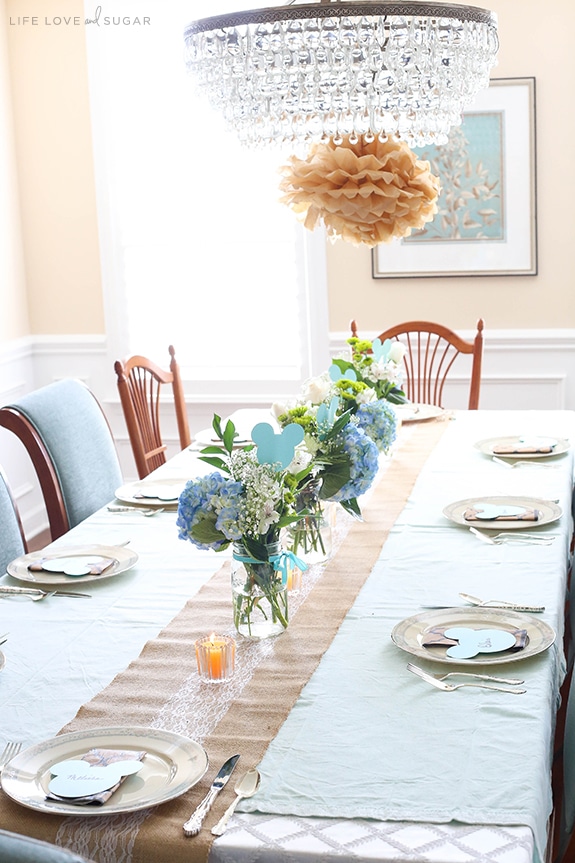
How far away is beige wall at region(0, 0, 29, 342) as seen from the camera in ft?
15.3

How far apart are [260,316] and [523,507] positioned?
2.55 m

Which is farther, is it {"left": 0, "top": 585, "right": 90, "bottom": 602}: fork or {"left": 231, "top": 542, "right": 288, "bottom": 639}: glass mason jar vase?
{"left": 0, "top": 585, "right": 90, "bottom": 602}: fork

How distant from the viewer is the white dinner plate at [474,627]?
1.63 metres

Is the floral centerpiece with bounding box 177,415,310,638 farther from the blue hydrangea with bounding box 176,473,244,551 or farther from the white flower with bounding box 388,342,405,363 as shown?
the white flower with bounding box 388,342,405,363

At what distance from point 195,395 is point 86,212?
93 cm

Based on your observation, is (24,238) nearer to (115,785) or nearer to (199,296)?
(199,296)

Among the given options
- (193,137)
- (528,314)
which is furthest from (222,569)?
(193,137)

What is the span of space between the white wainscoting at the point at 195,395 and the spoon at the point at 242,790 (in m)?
3.31

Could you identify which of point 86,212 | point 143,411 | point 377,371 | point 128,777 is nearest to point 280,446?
point 128,777

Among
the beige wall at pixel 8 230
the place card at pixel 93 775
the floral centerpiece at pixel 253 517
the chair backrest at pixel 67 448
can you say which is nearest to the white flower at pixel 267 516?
the floral centerpiece at pixel 253 517

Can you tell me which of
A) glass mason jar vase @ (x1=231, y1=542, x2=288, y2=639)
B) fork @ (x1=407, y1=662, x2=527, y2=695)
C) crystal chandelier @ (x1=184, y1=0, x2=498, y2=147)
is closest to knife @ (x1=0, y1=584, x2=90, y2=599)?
glass mason jar vase @ (x1=231, y1=542, x2=288, y2=639)

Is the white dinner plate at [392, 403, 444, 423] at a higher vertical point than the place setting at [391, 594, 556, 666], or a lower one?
higher

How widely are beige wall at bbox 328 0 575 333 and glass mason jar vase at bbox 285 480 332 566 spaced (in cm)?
240

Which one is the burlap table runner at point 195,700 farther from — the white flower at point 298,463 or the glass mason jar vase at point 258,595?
the white flower at point 298,463
